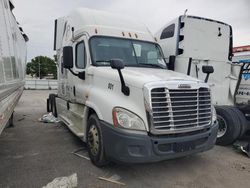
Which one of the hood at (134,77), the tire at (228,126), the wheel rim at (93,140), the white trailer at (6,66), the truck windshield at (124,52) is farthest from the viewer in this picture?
the tire at (228,126)

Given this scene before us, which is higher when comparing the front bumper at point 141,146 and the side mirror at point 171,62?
the side mirror at point 171,62

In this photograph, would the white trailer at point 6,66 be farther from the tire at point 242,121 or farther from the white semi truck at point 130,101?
the tire at point 242,121

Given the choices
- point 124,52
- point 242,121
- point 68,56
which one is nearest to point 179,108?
point 124,52

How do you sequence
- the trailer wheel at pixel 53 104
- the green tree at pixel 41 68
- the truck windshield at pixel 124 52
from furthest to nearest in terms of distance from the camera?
1. the green tree at pixel 41 68
2. the trailer wheel at pixel 53 104
3. the truck windshield at pixel 124 52

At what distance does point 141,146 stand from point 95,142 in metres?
1.06

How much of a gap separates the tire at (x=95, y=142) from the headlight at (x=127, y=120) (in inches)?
21.3

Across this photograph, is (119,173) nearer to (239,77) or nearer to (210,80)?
(210,80)

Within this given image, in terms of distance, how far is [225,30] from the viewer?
6801mm

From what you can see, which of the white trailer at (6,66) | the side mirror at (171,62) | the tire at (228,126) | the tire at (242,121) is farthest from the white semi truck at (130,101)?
the tire at (242,121)

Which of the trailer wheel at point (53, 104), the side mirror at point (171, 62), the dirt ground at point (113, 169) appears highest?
the side mirror at point (171, 62)

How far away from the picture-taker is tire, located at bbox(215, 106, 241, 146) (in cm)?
570

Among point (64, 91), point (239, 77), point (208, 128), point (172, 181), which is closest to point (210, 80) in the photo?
point (239, 77)

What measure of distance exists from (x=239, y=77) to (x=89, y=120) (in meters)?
4.55

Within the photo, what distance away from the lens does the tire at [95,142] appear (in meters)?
4.03
